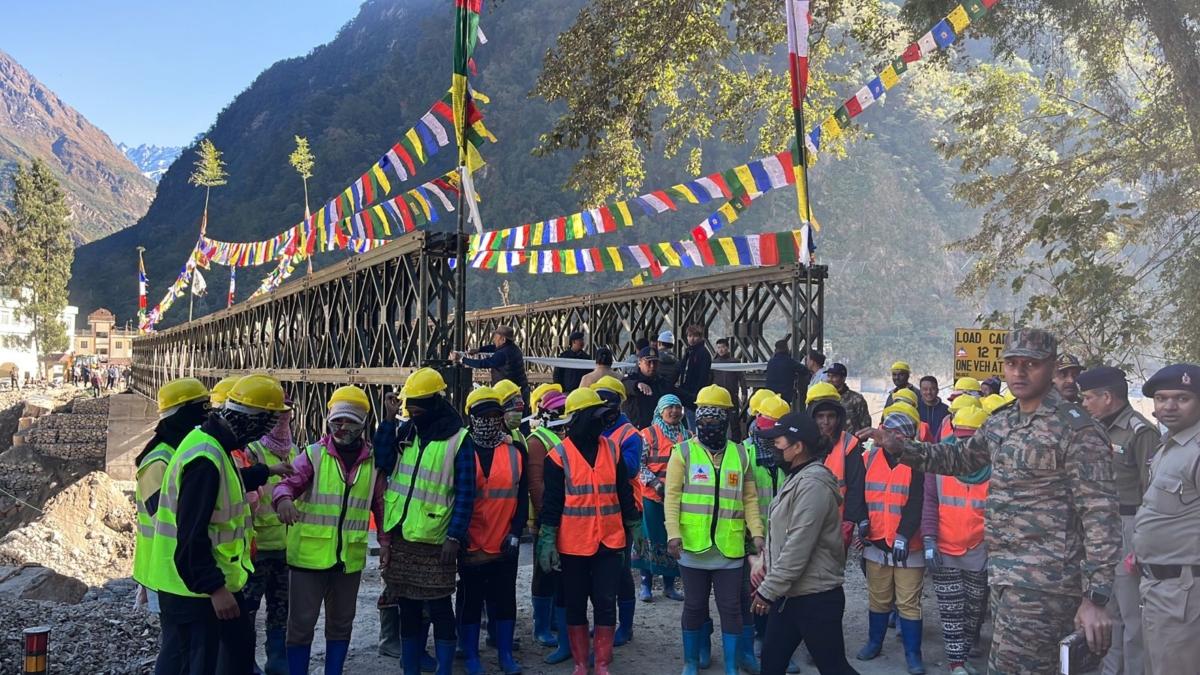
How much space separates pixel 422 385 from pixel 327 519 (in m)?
0.94

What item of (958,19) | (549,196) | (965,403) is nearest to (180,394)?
(965,403)

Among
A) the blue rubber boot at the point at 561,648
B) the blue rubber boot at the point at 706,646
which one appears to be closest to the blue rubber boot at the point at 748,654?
the blue rubber boot at the point at 706,646

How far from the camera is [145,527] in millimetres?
4156

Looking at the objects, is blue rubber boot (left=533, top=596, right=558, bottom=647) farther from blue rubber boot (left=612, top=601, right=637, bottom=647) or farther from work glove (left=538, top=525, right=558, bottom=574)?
work glove (left=538, top=525, right=558, bottom=574)

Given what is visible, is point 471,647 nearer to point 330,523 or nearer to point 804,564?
point 330,523

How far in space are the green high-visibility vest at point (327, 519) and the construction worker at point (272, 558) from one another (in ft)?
0.76

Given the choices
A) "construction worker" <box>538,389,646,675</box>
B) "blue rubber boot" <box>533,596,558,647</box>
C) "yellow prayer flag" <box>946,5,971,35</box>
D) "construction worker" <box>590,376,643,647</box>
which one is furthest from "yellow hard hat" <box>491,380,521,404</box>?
"yellow prayer flag" <box>946,5,971,35</box>

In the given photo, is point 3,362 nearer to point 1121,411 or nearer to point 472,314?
point 472,314

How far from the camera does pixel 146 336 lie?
34938 millimetres

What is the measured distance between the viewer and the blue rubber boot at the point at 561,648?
618 centimetres

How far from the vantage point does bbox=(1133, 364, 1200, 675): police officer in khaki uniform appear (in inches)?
149

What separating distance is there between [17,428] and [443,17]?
75.3 metres

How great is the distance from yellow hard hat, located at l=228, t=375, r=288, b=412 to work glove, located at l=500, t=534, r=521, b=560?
186cm

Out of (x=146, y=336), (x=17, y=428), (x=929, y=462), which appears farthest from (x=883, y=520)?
(x=17, y=428)
